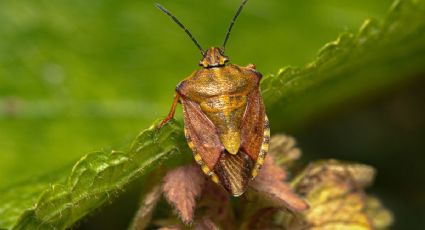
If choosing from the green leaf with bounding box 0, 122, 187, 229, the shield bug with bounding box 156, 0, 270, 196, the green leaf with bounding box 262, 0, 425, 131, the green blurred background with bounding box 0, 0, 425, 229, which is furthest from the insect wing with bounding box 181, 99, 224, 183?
the green blurred background with bounding box 0, 0, 425, 229

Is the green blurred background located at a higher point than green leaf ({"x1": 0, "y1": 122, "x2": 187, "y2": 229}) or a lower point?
higher

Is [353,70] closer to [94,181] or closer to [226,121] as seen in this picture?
[226,121]

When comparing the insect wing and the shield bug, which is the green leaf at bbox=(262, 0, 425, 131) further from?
the insect wing

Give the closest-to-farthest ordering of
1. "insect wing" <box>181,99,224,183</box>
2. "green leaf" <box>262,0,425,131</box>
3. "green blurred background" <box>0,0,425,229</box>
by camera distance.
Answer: "insect wing" <box>181,99,224,183</box> → "green leaf" <box>262,0,425,131</box> → "green blurred background" <box>0,0,425,229</box>

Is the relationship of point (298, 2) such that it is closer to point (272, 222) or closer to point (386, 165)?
point (386, 165)

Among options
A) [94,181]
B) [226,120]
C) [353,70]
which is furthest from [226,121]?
[353,70]

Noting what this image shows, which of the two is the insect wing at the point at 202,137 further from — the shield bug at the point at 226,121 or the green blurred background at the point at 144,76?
the green blurred background at the point at 144,76
